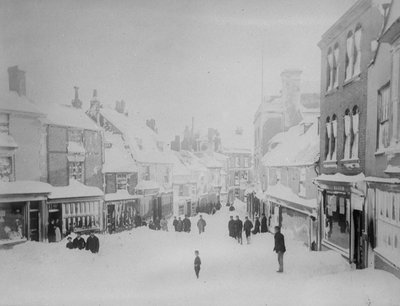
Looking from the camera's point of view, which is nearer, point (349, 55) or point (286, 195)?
point (349, 55)

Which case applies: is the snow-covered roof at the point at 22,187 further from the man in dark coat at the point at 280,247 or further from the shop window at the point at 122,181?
the man in dark coat at the point at 280,247

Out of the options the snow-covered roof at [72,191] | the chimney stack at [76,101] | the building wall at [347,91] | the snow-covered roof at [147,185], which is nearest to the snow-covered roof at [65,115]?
the chimney stack at [76,101]

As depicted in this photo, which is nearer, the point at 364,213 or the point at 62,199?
the point at 364,213

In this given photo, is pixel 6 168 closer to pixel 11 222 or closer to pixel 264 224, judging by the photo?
pixel 11 222

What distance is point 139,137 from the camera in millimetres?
5859

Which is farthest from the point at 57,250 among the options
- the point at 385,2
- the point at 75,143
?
the point at 385,2

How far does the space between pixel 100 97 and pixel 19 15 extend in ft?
5.77

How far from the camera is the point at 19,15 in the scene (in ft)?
16.8

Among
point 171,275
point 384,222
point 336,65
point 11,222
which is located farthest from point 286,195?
point 11,222

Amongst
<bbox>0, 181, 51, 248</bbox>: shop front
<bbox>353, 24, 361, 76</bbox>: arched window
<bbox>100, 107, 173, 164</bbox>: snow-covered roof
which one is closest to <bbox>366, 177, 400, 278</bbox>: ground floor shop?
<bbox>353, 24, 361, 76</bbox>: arched window

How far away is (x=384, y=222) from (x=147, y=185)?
3.78m

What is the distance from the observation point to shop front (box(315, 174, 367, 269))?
15.5 feet

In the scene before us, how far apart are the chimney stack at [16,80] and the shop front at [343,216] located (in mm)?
5001

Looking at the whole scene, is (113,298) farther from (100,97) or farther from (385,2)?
(385,2)
